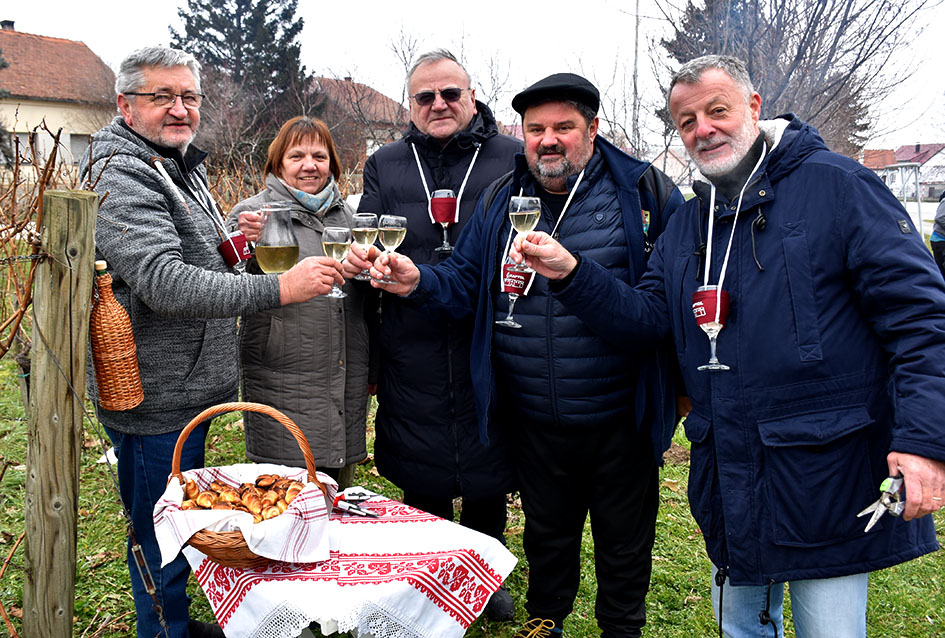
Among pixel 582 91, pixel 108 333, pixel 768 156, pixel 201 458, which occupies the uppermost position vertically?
pixel 582 91

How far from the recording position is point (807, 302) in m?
2.19

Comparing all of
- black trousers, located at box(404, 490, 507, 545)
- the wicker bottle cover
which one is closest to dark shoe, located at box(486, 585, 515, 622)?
black trousers, located at box(404, 490, 507, 545)

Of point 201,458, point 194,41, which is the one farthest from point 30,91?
point 201,458

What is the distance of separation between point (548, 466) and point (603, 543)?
1.49 ft

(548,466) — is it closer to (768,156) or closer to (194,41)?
(768,156)

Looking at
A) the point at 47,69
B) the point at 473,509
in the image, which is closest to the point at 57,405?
the point at 473,509

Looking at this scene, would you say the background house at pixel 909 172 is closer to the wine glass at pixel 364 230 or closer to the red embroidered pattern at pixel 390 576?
the wine glass at pixel 364 230

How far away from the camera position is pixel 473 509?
3914mm

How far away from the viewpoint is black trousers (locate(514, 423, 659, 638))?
10.3 ft

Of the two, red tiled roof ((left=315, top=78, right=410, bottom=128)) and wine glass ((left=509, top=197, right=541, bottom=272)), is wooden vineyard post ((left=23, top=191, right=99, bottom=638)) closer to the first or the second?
wine glass ((left=509, top=197, right=541, bottom=272))

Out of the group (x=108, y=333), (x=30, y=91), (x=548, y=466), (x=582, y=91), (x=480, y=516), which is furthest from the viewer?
(x=30, y=91)

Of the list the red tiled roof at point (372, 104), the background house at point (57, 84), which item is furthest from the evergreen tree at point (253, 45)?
the red tiled roof at point (372, 104)

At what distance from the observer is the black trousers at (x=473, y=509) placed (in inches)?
152

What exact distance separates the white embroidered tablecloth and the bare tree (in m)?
6.55
